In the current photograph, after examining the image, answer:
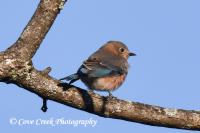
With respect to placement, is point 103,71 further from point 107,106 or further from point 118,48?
point 107,106

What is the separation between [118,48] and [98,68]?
8.39 feet

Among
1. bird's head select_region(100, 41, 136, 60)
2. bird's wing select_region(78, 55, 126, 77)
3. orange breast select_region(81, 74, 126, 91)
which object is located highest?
bird's head select_region(100, 41, 136, 60)

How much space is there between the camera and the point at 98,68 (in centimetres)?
972

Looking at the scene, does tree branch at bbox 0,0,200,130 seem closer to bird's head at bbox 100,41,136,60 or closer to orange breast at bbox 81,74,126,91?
orange breast at bbox 81,74,126,91

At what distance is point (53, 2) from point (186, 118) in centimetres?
220

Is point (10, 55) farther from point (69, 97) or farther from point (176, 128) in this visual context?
point (176, 128)

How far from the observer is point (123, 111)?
602 centimetres

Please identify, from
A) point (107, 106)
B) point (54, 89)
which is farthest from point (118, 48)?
point (54, 89)

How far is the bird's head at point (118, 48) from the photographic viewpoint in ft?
39.2

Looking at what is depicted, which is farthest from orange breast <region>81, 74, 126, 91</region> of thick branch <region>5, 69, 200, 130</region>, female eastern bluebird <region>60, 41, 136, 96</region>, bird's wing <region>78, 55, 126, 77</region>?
thick branch <region>5, 69, 200, 130</region>

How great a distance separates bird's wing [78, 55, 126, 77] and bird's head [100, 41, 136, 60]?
1428mm

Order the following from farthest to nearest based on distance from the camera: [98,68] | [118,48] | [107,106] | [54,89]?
[118,48] → [98,68] → [107,106] → [54,89]

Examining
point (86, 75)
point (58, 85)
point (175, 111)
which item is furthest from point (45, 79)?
point (86, 75)

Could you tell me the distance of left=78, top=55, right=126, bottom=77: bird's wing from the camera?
929cm
